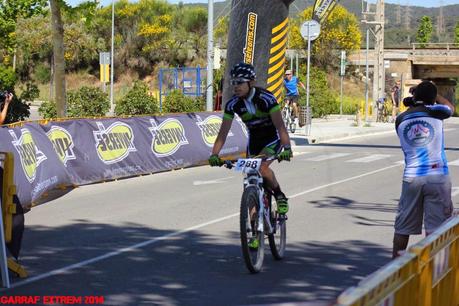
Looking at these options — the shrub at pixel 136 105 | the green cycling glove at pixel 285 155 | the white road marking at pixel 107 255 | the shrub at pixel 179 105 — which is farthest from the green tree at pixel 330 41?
the green cycling glove at pixel 285 155

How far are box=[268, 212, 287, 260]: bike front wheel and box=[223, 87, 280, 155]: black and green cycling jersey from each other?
74cm

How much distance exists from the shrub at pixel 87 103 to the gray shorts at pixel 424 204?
21.9 m

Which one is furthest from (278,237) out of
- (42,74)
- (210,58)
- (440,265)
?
(42,74)

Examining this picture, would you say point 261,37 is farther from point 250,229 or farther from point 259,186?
point 250,229

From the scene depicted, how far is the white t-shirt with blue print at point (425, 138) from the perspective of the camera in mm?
7012

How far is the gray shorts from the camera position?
7.00 meters

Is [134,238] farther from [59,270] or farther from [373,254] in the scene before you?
[373,254]

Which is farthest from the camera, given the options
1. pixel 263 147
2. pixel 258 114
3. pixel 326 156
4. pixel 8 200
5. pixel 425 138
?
pixel 326 156

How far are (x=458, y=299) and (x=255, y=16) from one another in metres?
17.9

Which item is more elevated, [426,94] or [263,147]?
[426,94]

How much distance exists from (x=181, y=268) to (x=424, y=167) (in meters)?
2.59

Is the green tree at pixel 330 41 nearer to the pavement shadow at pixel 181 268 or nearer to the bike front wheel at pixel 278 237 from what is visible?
the pavement shadow at pixel 181 268

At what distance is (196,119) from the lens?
19031mm

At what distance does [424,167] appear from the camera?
7.05 metres
